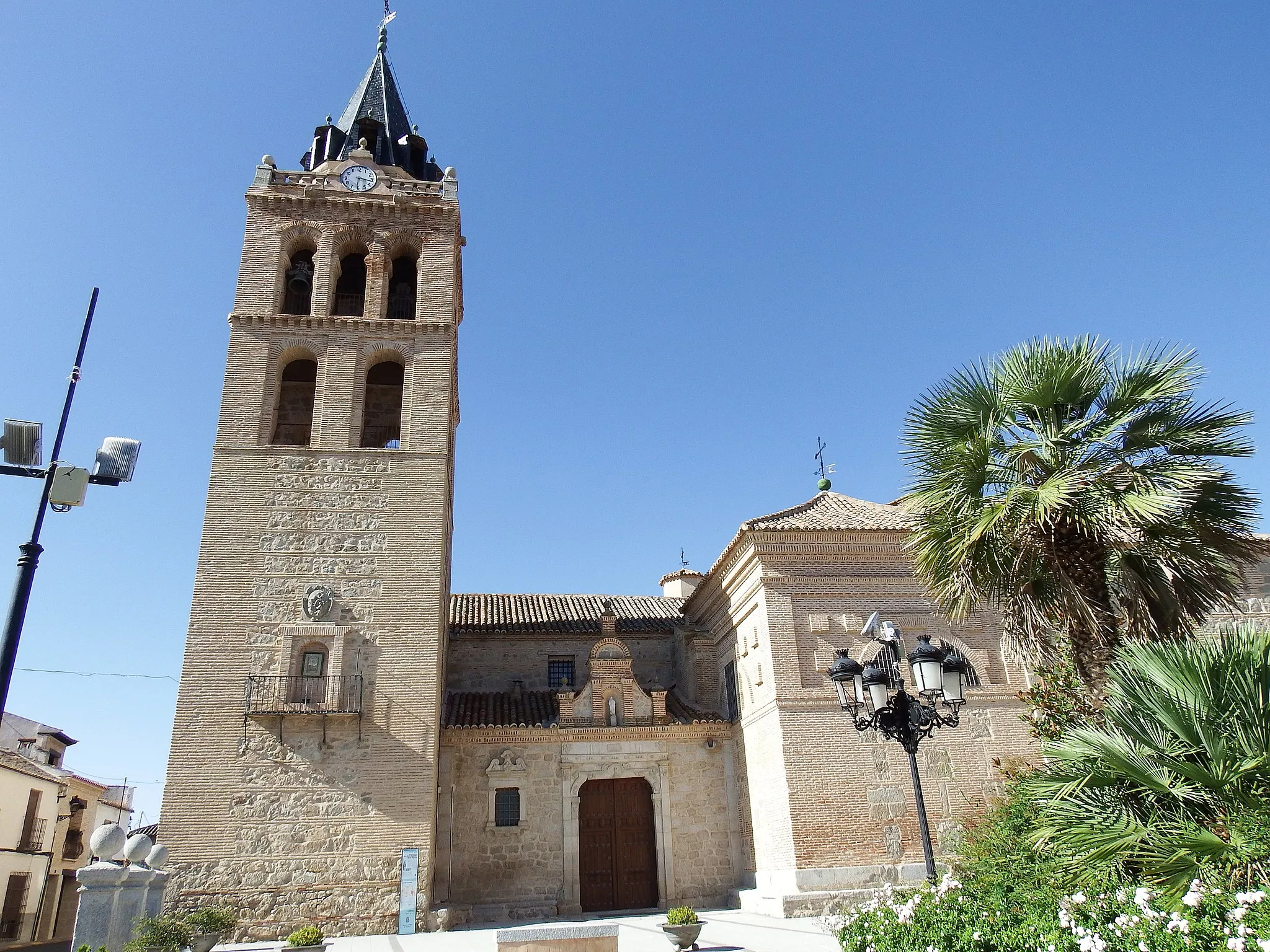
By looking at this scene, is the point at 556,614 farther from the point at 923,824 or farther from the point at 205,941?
the point at 923,824

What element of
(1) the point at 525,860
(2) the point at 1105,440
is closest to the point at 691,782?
(1) the point at 525,860

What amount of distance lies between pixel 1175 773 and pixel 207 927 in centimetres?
1050

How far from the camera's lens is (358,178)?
1942cm

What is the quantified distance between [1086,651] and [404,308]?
15806 millimetres

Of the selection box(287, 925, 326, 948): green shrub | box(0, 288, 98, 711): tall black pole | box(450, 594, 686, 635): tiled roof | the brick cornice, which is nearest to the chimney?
box(450, 594, 686, 635): tiled roof

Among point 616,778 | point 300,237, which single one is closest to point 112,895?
point 616,778

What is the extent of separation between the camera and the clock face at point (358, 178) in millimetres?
19297

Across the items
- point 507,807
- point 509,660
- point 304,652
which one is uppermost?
point 509,660

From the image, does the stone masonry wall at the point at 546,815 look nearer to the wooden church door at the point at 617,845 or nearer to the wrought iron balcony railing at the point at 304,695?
the wooden church door at the point at 617,845

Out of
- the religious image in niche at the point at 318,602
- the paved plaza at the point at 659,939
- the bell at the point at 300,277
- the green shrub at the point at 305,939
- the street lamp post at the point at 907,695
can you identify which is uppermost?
the bell at the point at 300,277

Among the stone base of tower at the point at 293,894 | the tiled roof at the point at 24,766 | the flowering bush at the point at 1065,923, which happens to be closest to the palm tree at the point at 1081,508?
the flowering bush at the point at 1065,923

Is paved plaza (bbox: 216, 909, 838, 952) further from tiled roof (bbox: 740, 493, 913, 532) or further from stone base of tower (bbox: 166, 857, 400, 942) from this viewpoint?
tiled roof (bbox: 740, 493, 913, 532)

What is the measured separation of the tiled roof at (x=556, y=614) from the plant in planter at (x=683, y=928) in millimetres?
9536

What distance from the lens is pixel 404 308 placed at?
19.5m
